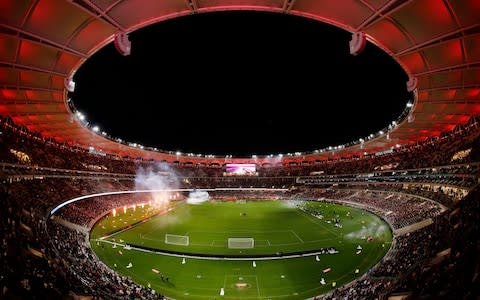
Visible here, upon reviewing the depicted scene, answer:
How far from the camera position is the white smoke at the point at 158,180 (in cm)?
6762

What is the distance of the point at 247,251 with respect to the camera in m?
34.5

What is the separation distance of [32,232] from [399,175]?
153ft

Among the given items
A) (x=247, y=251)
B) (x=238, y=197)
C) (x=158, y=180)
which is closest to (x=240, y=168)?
(x=238, y=197)

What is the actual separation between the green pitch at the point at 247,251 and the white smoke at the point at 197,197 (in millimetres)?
17244

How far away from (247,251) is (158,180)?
47852mm

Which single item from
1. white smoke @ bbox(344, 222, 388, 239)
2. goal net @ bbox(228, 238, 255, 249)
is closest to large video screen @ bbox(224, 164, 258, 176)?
white smoke @ bbox(344, 222, 388, 239)

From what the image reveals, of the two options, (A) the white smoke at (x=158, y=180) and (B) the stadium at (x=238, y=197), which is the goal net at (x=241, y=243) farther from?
(A) the white smoke at (x=158, y=180)

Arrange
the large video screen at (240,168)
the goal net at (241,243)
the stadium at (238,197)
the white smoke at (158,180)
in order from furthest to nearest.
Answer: the large video screen at (240,168), the white smoke at (158,180), the goal net at (241,243), the stadium at (238,197)

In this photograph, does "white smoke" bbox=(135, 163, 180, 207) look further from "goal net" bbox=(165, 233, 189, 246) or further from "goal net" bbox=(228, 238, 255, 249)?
"goal net" bbox=(228, 238, 255, 249)

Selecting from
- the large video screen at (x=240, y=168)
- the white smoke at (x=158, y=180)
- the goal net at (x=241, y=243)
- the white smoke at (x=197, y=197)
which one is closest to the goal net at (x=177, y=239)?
the goal net at (x=241, y=243)

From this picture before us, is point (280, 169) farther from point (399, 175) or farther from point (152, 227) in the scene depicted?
point (152, 227)

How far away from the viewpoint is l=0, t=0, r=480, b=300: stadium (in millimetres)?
12047

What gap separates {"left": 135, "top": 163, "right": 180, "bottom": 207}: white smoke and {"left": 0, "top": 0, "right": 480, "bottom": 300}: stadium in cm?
58

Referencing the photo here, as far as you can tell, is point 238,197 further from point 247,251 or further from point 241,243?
point 247,251
